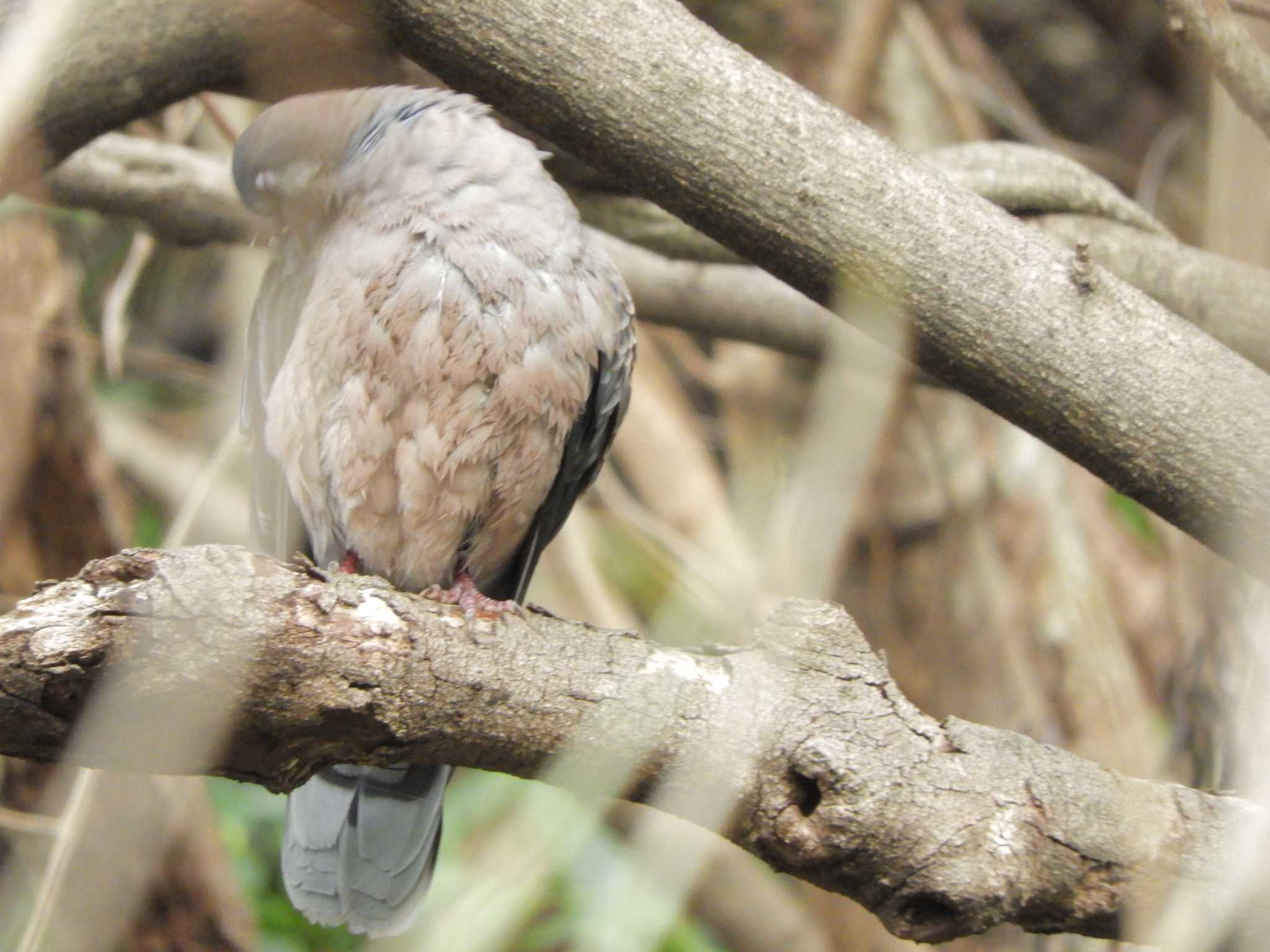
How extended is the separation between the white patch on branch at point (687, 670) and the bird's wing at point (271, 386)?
→ 1279 millimetres

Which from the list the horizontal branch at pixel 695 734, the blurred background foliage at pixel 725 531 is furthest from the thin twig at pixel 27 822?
the horizontal branch at pixel 695 734

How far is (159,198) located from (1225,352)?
2.73m

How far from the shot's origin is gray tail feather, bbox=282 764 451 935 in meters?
2.99

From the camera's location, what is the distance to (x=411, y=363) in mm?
2787

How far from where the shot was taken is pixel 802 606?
2252 mm

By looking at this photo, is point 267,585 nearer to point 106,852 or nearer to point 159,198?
point 106,852

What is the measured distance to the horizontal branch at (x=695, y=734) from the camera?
5.81 feet

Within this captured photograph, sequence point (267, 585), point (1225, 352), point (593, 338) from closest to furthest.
A: point (267, 585)
point (1225, 352)
point (593, 338)

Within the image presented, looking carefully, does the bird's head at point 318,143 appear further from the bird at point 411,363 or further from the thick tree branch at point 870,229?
the thick tree branch at point 870,229

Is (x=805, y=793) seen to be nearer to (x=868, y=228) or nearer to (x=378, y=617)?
(x=378, y=617)

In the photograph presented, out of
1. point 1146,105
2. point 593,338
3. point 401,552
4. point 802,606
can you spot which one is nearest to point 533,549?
point 401,552

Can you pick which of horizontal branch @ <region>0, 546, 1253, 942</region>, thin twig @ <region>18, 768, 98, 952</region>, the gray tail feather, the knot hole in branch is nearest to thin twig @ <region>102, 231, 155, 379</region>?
thin twig @ <region>18, 768, 98, 952</region>

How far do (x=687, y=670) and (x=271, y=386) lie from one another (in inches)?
60.8

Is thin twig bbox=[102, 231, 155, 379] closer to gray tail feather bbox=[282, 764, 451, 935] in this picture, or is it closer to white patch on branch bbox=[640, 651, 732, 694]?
gray tail feather bbox=[282, 764, 451, 935]
